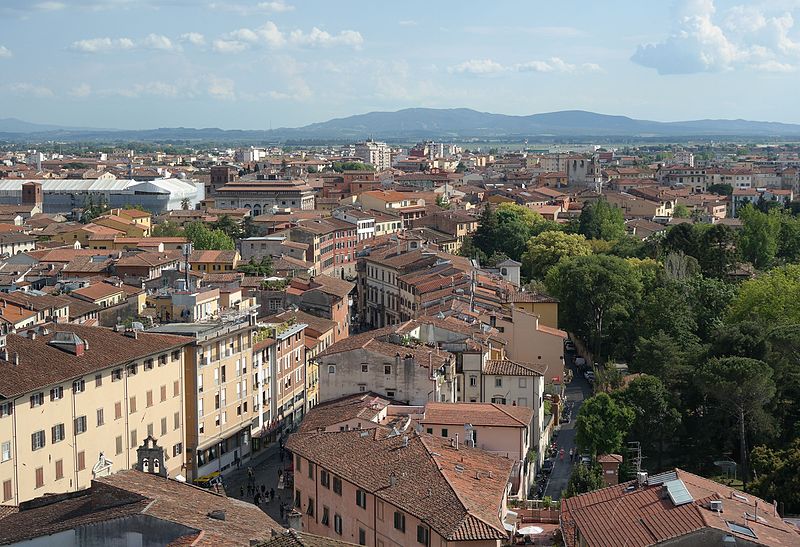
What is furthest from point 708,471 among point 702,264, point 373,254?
point 373,254

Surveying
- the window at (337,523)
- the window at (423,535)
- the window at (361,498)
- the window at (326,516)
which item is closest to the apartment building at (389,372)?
the window at (326,516)

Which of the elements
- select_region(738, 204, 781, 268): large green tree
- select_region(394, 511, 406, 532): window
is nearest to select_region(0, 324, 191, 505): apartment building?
select_region(394, 511, 406, 532): window

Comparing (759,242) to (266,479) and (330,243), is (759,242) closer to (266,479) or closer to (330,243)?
(330,243)

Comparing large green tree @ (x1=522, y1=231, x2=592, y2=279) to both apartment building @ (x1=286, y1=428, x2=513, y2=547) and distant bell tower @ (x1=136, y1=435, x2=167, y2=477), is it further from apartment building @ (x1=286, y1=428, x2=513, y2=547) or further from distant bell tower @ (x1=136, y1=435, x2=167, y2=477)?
distant bell tower @ (x1=136, y1=435, x2=167, y2=477)

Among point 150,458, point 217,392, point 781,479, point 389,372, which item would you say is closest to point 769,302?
point 389,372

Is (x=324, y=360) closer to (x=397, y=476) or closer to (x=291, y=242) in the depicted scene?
(x=397, y=476)
